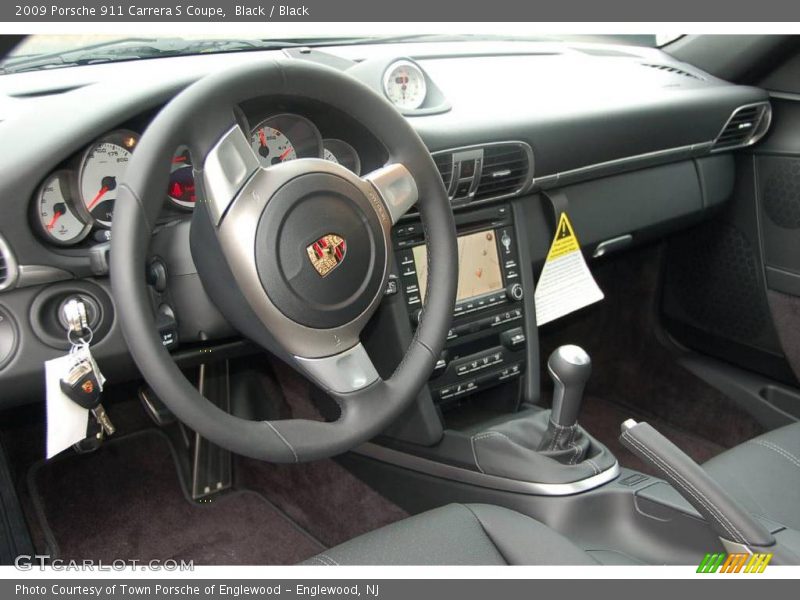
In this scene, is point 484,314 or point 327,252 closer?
point 327,252

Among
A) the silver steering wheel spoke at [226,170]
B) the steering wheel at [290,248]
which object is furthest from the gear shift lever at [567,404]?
the silver steering wheel spoke at [226,170]

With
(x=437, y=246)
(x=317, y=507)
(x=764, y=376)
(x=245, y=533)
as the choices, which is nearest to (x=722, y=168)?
(x=764, y=376)

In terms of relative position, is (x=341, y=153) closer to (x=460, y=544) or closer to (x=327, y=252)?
(x=327, y=252)

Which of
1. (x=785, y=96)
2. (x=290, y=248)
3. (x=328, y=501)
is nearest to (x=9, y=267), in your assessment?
(x=290, y=248)

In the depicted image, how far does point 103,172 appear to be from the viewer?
1.15 m

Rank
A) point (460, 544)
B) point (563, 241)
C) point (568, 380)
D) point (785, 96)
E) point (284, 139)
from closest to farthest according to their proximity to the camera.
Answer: point (460, 544) → point (284, 139) → point (568, 380) → point (563, 241) → point (785, 96)

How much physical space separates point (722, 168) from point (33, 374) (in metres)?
1.83

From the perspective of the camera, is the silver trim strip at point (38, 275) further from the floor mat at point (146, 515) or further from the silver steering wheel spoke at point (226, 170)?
the floor mat at point (146, 515)

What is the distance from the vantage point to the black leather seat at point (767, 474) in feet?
4.42

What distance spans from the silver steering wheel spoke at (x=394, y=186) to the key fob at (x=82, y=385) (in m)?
0.49

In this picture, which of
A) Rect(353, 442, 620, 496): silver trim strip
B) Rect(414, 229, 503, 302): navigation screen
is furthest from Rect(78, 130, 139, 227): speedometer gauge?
Rect(353, 442, 620, 496): silver trim strip

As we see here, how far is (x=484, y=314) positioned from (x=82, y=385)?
0.86 meters

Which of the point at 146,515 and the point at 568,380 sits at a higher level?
the point at 568,380

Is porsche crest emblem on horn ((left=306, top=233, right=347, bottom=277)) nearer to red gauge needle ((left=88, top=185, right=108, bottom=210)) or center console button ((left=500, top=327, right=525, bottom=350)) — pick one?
red gauge needle ((left=88, top=185, right=108, bottom=210))
